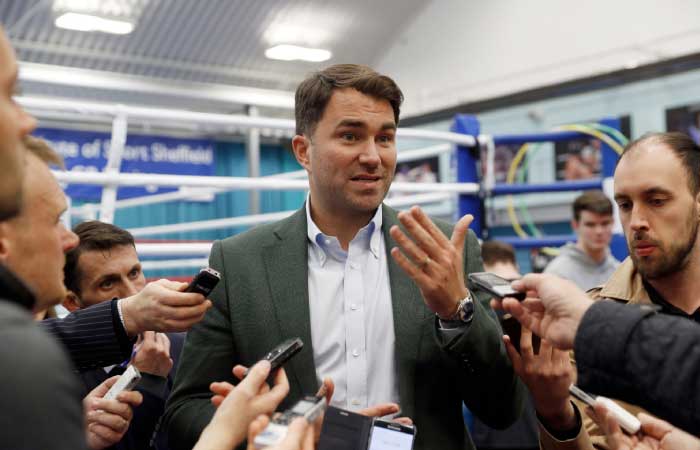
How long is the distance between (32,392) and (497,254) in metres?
3.52

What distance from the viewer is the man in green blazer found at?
162cm

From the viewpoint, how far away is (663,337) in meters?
1.21

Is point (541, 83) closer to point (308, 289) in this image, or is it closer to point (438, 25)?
point (438, 25)

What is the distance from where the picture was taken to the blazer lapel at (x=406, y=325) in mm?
1706

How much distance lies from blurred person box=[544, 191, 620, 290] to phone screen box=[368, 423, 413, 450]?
3.11 meters

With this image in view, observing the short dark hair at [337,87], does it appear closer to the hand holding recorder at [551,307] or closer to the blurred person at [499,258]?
the hand holding recorder at [551,307]

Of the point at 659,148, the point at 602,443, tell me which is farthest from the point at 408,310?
the point at 659,148

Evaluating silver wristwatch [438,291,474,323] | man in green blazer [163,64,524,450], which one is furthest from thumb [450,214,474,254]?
silver wristwatch [438,291,474,323]

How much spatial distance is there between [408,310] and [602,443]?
56 cm

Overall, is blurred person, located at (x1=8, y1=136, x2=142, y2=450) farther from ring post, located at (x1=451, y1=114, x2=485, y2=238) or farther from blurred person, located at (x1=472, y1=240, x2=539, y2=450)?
ring post, located at (x1=451, y1=114, x2=485, y2=238)

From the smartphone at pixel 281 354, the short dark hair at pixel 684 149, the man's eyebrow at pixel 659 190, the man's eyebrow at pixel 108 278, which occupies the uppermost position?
the short dark hair at pixel 684 149

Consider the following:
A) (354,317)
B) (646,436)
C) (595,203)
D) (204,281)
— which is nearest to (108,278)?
(204,281)

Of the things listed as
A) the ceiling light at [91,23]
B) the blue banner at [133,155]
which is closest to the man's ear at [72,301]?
the blue banner at [133,155]

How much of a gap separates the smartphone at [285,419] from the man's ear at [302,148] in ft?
3.08
